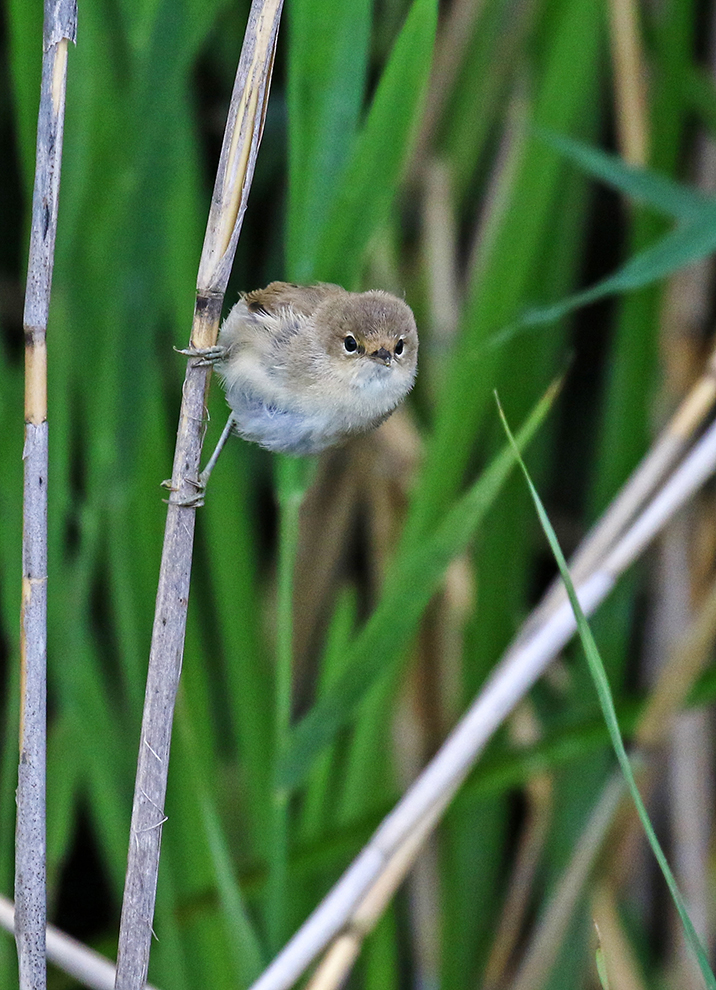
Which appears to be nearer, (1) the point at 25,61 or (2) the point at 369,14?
(2) the point at 369,14

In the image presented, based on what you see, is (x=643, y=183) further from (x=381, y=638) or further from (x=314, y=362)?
(x=381, y=638)

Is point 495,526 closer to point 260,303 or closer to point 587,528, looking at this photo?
point 587,528

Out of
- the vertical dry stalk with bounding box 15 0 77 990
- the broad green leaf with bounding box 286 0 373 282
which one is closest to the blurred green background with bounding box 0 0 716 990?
the broad green leaf with bounding box 286 0 373 282

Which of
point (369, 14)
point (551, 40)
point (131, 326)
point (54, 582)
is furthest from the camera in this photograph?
point (551, 40)

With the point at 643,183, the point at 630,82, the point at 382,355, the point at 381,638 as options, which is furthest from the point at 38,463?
the point at 630,82

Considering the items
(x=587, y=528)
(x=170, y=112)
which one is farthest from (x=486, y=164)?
(x=170, y=112)

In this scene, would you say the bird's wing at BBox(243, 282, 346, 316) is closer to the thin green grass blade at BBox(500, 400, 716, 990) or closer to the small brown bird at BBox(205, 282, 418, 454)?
the small brown bird at BBox(205, 282, 418, 454)
